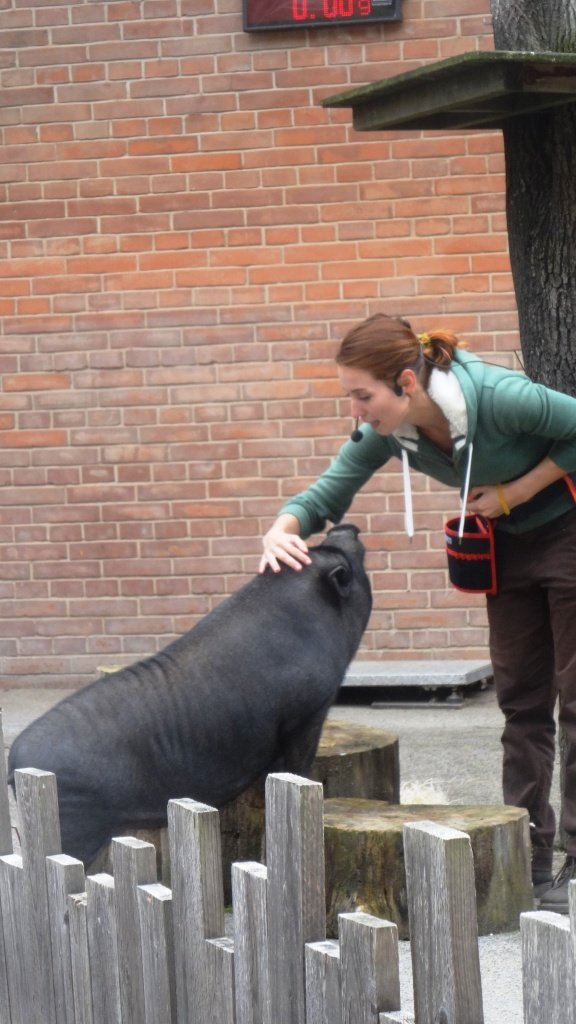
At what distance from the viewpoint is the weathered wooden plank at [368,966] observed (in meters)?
2.02

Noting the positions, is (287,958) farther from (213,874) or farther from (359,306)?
(359,306)

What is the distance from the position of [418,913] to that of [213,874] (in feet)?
1.68

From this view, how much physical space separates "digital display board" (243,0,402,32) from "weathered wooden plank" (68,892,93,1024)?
5.66 metres

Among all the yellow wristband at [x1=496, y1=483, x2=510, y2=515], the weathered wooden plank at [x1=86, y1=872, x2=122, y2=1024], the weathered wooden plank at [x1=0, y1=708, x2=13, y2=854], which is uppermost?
the yellow wristband at [x1=496, y1=483, x2=510, y2=515]

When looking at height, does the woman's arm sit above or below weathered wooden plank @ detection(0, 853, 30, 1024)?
above

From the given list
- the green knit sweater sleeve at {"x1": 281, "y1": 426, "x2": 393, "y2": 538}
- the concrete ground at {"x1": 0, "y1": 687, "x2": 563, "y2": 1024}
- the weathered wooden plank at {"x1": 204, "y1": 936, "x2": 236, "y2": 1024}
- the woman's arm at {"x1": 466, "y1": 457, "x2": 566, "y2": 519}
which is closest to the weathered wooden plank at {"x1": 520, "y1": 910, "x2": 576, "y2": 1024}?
the weathered wooden plank at {"x1": 204, "y1": 936, "x2": 236, "y2": 1024}

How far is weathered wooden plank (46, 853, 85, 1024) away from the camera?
8.94ft

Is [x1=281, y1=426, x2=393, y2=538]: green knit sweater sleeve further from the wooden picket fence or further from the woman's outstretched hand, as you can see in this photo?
the wooden picket fence

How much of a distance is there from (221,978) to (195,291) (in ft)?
18.3

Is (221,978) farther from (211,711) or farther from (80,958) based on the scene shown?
(211,711)

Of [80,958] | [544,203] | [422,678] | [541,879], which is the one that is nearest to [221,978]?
[80,958]

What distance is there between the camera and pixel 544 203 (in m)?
4.50

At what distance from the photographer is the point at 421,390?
3.68 m

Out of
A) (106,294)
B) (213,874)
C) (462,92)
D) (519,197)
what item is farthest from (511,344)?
(213,874)
